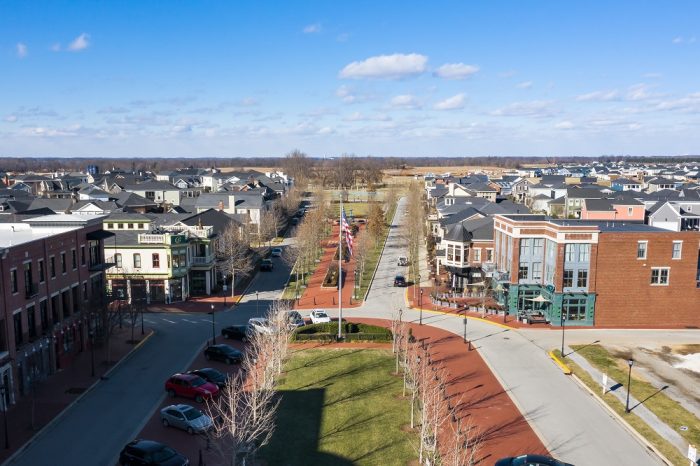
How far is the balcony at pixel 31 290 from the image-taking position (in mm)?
35112

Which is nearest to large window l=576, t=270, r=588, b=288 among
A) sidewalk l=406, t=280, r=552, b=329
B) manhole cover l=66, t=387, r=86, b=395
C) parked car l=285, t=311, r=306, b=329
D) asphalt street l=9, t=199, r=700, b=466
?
asphalt street l=9, t=199, r=700, b=466

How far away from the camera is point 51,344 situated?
37.5 metres

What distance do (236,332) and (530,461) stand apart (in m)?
27.4

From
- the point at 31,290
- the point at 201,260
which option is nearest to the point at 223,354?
the point at 31,290

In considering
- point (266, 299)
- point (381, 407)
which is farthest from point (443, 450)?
point (266, 299)

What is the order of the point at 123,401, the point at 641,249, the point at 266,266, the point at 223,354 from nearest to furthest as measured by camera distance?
the point at 123,401
the point at 223,354
the point at 641,249
the point at 266,266

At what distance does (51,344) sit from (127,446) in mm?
15242

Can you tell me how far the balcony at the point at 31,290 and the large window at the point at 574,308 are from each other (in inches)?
1621

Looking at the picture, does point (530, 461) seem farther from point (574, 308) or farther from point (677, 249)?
point (677, 249)

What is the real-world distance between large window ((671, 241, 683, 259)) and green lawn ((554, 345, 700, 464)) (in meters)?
13.7

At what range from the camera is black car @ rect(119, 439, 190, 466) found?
2489 cm

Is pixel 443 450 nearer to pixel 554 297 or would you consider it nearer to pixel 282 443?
pixel 282 443

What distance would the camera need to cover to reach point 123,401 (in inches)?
1316

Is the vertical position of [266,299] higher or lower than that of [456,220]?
lower
